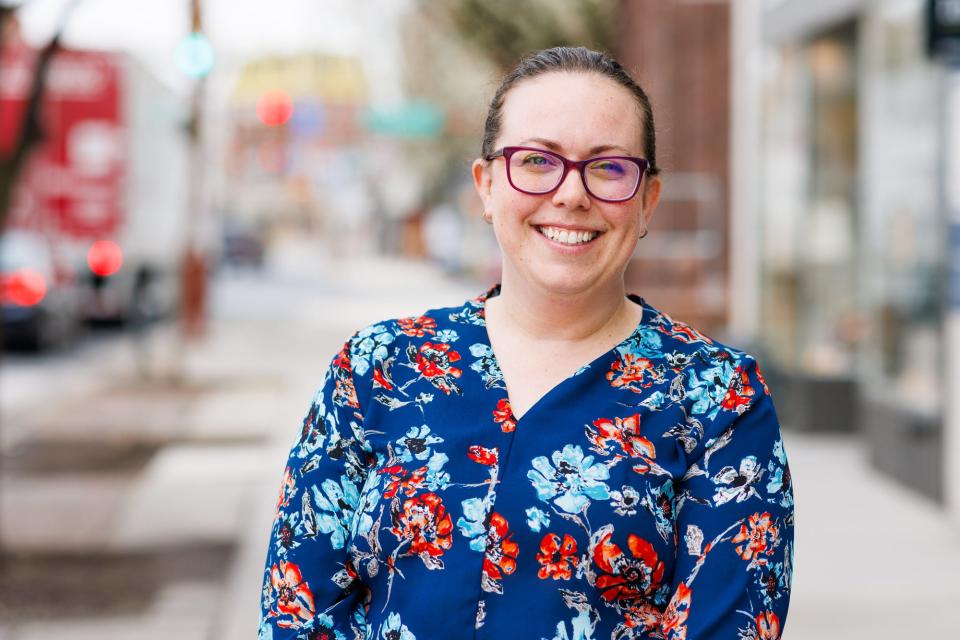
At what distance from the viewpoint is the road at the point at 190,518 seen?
6.11m

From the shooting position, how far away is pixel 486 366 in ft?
7.60

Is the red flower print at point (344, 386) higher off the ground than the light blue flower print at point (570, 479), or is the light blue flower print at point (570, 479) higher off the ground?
the red flower print at point (344, 386)

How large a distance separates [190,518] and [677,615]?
20.5ft

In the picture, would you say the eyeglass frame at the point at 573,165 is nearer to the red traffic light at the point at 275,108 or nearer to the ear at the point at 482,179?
the ear at the point at 482,179


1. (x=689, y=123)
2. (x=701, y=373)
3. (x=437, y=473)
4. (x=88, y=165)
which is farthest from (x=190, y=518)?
(x=88, y=165)

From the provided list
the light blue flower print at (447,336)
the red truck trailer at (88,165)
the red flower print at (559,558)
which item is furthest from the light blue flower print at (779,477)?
the red truck trailer at (88,165)

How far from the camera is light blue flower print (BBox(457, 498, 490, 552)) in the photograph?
2.17 meters

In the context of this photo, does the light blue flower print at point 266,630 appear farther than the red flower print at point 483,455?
Yes

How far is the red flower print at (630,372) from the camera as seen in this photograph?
2258 mm

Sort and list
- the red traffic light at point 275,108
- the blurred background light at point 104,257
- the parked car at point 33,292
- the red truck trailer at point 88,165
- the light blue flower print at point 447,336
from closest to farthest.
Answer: the light blue flower print at point 447,336
the parked car at point 33,292
the red truck trailer at point 88,165
the blurred background light at point 104,257
the red traffic light at point 275,108

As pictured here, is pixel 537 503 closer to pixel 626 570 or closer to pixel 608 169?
pixel 626 570

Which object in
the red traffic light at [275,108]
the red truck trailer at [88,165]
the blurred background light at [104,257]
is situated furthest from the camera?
the red traffic light at [275,108]

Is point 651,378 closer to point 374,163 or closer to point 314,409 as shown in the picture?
point 314,409

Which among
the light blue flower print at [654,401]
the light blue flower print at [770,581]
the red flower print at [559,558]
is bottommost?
the light blue flower print at [770,581]
